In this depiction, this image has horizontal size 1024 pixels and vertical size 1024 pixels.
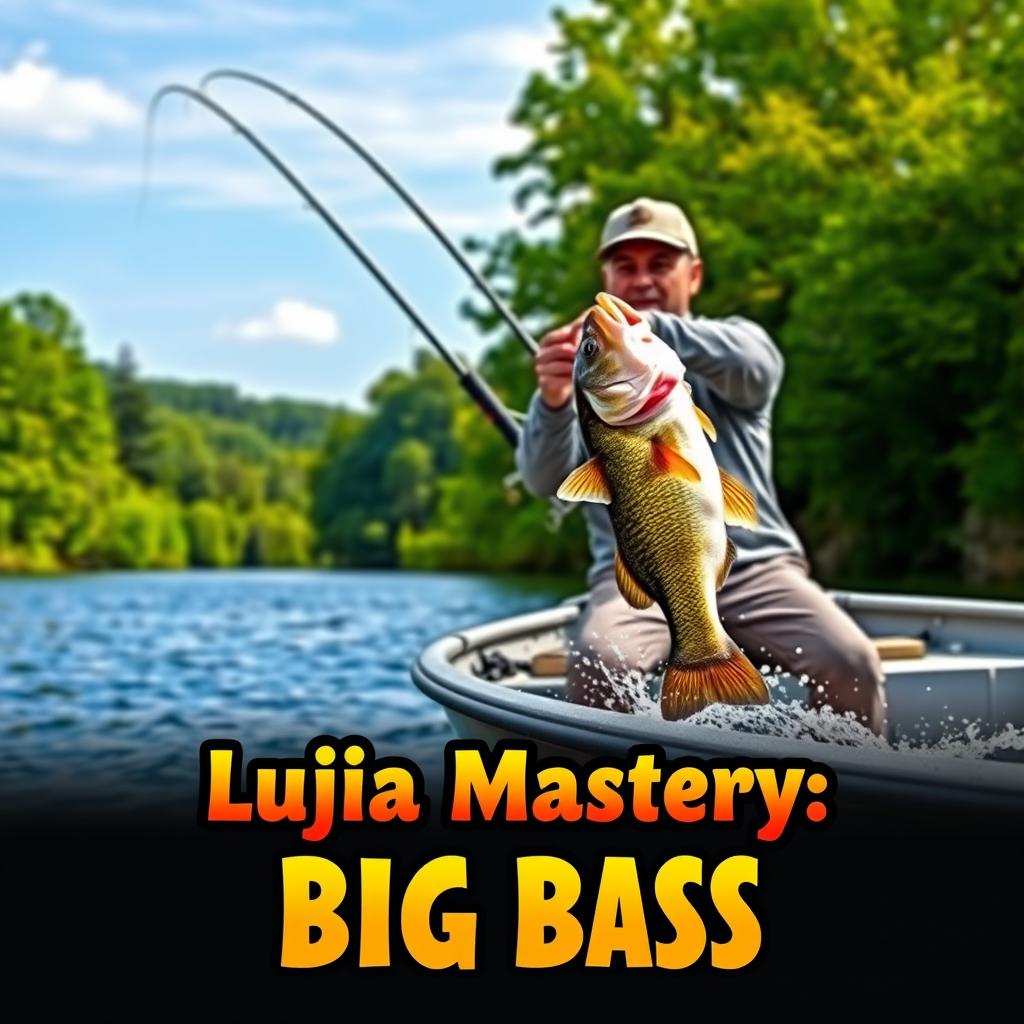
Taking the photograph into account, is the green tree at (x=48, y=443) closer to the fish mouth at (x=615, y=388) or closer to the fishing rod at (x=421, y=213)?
the fishing rod at (x=421, y=213)

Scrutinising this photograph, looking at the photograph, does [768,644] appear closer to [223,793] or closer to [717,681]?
[717,681]

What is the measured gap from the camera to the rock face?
26.4 metres

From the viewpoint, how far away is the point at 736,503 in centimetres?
358

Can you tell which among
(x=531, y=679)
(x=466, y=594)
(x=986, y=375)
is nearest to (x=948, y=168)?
(x=986, y=375)

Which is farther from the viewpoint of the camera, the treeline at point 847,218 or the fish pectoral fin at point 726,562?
the treeline at point 847,218

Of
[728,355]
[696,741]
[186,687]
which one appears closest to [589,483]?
[696,741]

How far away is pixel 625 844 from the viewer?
4.79m

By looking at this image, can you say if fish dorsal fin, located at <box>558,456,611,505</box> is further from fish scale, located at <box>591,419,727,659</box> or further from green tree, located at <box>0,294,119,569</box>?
green tree, located at <box>0,294,119,569</box>

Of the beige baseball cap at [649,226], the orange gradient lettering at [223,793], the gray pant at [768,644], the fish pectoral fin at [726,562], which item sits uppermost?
the beige baseball cap at [649,226]

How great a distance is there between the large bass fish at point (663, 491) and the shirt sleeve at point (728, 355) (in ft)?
2.58

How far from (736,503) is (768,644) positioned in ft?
4.13

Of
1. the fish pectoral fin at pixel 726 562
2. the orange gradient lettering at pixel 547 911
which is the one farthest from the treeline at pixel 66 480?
the fish pectoral fin at pixel 726 562

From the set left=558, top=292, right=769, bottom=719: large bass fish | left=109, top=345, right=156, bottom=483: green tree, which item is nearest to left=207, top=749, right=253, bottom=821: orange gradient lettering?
left=558, top=292, right=769, bottom=719: large bass fish

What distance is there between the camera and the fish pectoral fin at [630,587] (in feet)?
11.9
